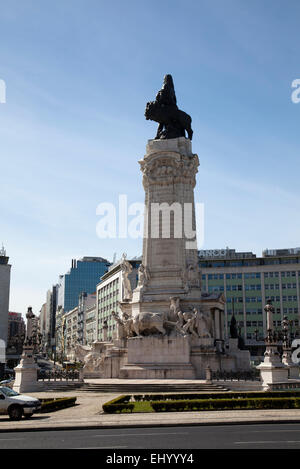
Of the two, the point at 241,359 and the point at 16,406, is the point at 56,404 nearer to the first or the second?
the point at 16,406

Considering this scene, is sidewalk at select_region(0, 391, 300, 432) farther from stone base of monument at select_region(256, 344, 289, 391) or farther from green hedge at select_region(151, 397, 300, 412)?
stone base of monument at select_region(256, 344, 289, 391)

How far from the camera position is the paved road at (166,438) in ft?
47.9

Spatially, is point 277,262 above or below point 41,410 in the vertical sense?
above

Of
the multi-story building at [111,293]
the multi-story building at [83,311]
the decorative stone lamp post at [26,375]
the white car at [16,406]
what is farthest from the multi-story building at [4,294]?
the white car at [16,406]

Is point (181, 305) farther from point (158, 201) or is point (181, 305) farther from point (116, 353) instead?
point (158, 201)

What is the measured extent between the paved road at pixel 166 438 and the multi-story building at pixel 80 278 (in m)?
153

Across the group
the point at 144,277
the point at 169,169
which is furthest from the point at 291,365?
the point at 169,169

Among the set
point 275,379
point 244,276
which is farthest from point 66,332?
point 275,379

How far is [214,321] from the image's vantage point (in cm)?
4597

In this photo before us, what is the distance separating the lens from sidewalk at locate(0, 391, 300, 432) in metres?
19.2

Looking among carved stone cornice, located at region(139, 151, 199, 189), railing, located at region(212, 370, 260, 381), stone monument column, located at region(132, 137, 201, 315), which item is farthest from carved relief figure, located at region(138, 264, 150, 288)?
railing, located at region(212, 370, 260, 381)

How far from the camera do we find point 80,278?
567 ft

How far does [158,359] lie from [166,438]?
2664cm

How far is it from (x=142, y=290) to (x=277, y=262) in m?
54.4
